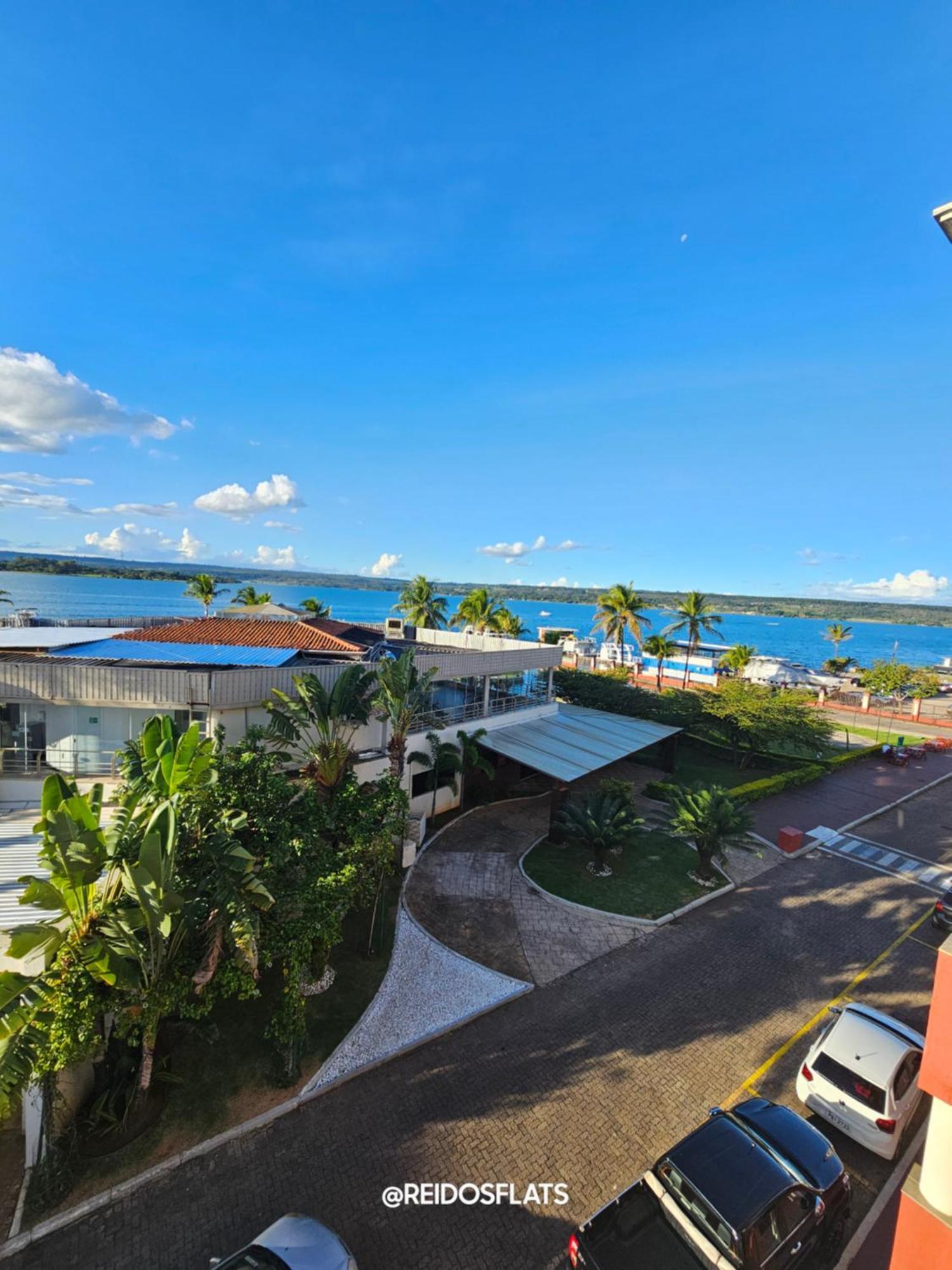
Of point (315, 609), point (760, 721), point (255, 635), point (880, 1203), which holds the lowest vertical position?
point (880, 1203)

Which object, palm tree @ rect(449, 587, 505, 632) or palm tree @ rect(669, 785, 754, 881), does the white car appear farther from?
palm tree @ rect(449, 587, 505, 632)

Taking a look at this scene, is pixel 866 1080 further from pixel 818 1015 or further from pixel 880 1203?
pixel 818 1015

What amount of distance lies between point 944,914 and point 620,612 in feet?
135

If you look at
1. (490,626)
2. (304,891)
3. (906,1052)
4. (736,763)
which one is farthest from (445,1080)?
(490,626)

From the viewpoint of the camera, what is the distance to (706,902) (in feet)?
57.9

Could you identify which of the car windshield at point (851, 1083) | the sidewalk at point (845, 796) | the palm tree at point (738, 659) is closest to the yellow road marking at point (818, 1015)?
the car windshield at point (851, 1083)

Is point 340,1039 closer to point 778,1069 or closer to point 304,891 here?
point 304,891

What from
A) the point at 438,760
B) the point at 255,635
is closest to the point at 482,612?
the point at 255,635

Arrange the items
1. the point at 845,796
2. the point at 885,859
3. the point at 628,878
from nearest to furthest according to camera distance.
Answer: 1. the point at 628,878
2. the point at 885,859
3. the point at 845,796

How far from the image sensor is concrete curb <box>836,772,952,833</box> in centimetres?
2450

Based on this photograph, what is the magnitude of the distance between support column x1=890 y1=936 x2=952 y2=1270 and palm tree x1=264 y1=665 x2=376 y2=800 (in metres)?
12.3

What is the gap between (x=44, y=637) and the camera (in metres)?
20.5

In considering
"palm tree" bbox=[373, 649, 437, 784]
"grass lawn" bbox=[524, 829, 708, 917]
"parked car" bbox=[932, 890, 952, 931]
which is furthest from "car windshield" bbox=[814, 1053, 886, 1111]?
"palm tree" bbox=[373, 649, 437, 784]

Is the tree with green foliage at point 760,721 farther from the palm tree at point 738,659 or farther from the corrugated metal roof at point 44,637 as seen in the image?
the corrugated metal roof at point 44,637
